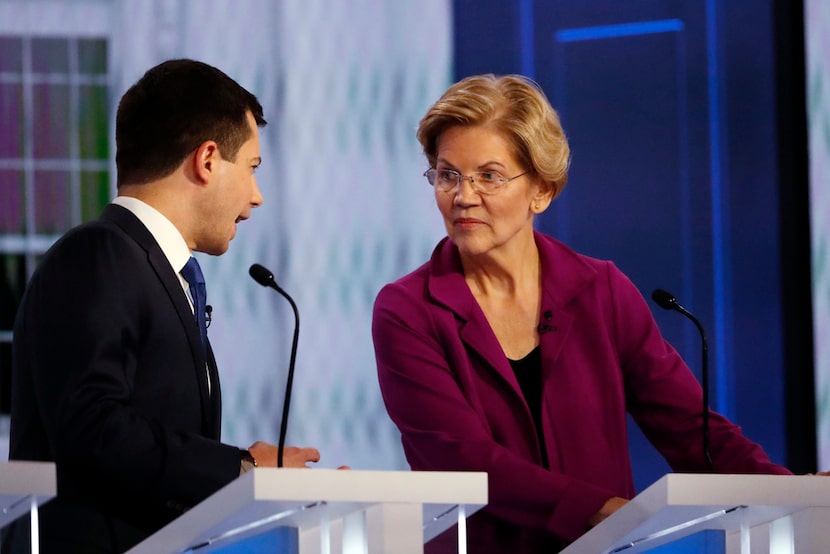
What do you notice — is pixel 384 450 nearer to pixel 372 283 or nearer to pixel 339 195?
pixel 372 283

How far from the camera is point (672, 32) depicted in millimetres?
4195

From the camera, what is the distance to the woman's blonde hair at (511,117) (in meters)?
2.66

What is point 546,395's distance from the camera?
8.36ft

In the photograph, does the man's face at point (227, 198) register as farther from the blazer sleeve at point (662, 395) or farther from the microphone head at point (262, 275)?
the blazer sleeve at point (662, 395)

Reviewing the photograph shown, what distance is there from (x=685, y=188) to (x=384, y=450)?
4.14ft

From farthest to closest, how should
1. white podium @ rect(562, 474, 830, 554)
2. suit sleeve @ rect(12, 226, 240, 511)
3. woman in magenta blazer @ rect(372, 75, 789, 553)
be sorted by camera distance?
1. woman in magenta blazer @ rect(372, 75, 789, 553)
2. suit sleeve @ rect(12, 226, 240, 511)
3. white podium @ rect(562, 474, 830, 554)

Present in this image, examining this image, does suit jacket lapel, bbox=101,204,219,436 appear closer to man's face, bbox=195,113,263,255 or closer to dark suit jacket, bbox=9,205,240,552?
dark suit jacket, bbox=9,205,240,552

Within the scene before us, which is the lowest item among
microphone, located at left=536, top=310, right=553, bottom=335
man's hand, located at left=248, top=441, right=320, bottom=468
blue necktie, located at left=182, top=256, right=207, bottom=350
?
man's hand, located at left=248, top=441, right=320, bottom=468

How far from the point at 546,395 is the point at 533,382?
5 centimetres

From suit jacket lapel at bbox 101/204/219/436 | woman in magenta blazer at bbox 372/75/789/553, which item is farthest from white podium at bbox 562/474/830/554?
suit jacket lapel at bbox 101/204/219/436

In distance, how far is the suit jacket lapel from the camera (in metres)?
2.08

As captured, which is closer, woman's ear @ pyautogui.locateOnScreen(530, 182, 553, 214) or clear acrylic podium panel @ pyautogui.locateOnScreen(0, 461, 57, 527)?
clear acrylic podium panel @ pyautogui.locateOnScreen(0, 461, 57, 527)

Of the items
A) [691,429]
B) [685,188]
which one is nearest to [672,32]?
[685,188]

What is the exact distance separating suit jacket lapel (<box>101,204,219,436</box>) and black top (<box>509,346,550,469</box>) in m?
0.70
